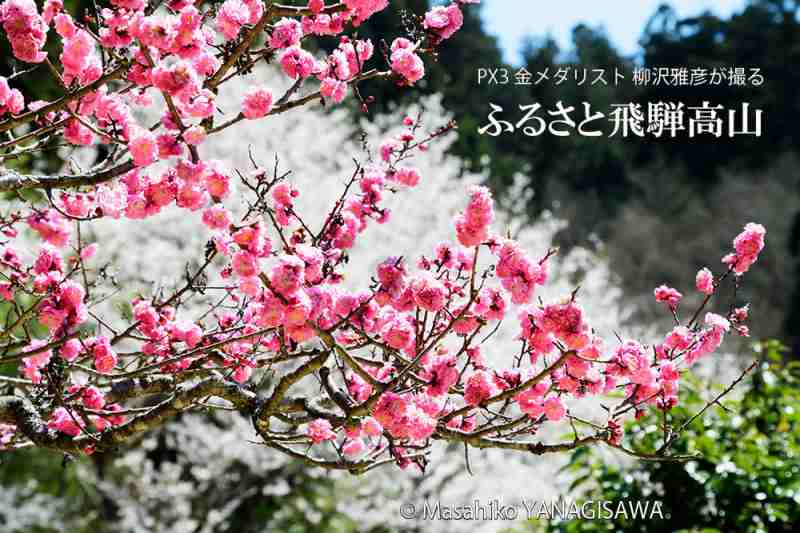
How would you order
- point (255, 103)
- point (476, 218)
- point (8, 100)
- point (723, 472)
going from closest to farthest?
point (476, 218), point (255, 103), point (8, 100), point (723, 472)

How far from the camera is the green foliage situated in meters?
2.94

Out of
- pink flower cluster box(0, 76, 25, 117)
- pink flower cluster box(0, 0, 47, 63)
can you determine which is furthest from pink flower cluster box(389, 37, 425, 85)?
pink flower cluster box(0, 76, 25, 117)

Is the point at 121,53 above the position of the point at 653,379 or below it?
above

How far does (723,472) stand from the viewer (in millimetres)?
2996

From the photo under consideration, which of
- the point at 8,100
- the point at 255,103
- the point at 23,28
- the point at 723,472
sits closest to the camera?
the point at 23,28

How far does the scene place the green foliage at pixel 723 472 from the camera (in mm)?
2938

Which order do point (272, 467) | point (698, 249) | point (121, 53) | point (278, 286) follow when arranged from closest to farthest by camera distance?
point (278, 286)
point (121, 53)
point (272, 467)
point (698, 249)

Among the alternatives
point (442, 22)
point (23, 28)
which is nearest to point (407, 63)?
point (442, 22)

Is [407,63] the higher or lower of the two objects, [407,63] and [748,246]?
the higher

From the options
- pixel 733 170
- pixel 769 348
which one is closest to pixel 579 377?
pixel 769 348

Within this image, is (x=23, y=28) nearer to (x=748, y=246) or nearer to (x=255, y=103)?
(x=255, y=103)

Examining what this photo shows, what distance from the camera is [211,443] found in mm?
6980

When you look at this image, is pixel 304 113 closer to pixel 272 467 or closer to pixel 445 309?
pixel 272 467

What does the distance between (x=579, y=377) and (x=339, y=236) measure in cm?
71
